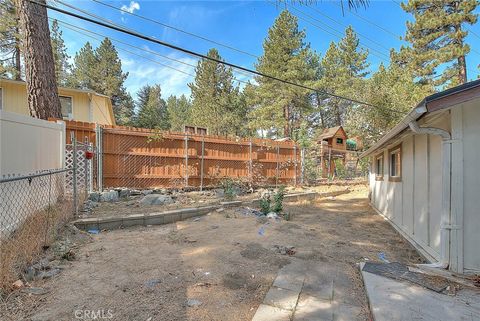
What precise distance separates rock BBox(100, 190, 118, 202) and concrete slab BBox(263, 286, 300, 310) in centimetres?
590

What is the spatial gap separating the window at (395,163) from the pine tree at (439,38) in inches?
487

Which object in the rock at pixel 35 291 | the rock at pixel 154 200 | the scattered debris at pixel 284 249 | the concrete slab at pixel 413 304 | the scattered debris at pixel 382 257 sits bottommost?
the scattered debris at pixel 382 257

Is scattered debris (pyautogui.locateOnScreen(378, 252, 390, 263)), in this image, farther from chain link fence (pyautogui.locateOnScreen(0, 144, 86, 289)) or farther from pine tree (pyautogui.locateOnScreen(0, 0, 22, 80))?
pine tree (pyautogui.locateOnScreen(0, 0, 22, 80))

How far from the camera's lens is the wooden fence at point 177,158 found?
8.23 metres

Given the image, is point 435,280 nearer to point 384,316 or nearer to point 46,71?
point 384,316

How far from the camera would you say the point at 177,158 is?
30.7 ft

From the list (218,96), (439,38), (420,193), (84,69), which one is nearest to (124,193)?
(420,193)

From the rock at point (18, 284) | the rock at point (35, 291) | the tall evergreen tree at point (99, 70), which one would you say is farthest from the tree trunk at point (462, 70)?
the tall evergreen tree at point (99, 70)

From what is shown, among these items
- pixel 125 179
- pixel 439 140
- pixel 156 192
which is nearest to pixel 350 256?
pixel 439 140

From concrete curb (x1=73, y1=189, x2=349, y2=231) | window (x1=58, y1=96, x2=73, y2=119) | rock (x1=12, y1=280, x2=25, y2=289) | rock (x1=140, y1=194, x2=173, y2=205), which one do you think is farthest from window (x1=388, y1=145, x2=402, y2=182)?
window (x1=58, y1=96, x2=73, y2=119)

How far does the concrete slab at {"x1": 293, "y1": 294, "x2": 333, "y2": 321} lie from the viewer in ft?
7.39

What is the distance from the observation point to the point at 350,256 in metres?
3.92

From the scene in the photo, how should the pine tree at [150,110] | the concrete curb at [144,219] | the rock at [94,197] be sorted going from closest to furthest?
the concrete curb at [144,219] → the rock at [94,197] → the pine tree at [150,110]

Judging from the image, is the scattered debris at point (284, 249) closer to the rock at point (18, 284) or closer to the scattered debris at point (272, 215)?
the scattered debris at point (272, 215)
